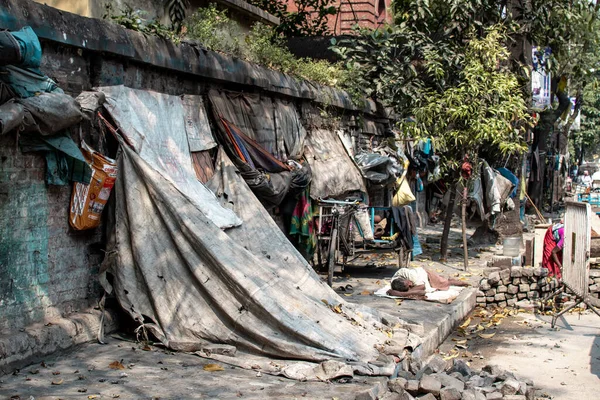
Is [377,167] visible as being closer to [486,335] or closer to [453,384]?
[486,335]

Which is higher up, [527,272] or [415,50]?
[415,50]

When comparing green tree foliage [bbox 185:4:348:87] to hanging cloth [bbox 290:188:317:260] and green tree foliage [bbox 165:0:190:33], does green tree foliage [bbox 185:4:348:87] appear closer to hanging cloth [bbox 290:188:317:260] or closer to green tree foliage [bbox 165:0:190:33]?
green tree foliage [bbox 165:0:190:33]

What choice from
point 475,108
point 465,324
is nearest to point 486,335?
point 465,324

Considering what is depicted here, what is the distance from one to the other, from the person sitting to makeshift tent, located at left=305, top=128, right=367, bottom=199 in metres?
1.79

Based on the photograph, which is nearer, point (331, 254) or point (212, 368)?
point (212, 368)

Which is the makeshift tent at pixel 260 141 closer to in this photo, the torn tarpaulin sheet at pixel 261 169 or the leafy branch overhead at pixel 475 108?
the torn tarpaulin sheet at pixel 261 169

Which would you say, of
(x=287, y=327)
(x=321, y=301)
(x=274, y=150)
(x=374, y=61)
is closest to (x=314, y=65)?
(x=374, y=61)

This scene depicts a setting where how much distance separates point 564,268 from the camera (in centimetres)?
950

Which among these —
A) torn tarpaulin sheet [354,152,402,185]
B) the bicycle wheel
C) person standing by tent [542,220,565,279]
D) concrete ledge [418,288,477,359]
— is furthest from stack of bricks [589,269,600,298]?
the bicycle wheel

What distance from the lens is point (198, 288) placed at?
6766 millimetres

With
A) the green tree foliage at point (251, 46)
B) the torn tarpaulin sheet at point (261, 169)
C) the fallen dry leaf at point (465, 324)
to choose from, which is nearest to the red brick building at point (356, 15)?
the green tree foliage at point (251, 46)

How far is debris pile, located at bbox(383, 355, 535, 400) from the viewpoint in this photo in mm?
5777

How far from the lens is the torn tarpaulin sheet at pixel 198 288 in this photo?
648 cm

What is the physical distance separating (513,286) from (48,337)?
22.9 ft
